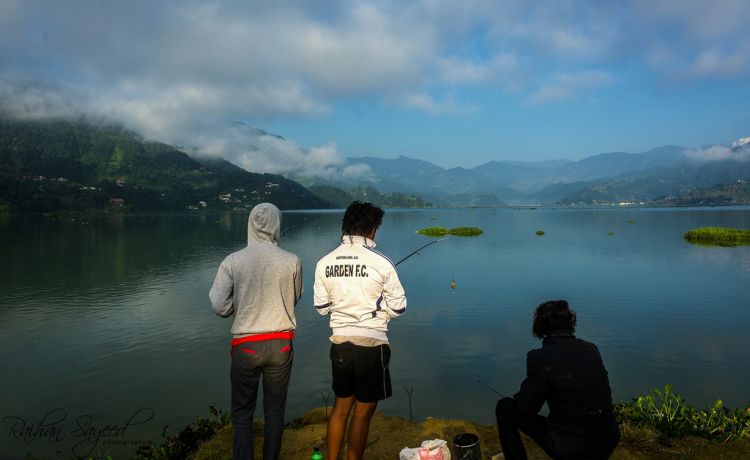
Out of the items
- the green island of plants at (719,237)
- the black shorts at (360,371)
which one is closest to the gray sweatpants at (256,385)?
the black shorts at (360,371)

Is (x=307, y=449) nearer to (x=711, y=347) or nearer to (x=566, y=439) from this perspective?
(x=566, y=439)

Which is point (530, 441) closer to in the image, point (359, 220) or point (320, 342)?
point (359, 220)

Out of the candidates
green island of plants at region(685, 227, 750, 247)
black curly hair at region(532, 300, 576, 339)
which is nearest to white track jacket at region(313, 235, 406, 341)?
black curly hair at region(532, 300, 576, 339)

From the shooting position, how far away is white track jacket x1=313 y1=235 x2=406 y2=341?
5238mm

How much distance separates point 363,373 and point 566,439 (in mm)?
2371

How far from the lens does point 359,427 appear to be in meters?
5.45

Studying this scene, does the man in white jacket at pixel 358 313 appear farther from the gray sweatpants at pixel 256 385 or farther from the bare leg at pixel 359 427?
the gray sweatpants at pixel 256 385

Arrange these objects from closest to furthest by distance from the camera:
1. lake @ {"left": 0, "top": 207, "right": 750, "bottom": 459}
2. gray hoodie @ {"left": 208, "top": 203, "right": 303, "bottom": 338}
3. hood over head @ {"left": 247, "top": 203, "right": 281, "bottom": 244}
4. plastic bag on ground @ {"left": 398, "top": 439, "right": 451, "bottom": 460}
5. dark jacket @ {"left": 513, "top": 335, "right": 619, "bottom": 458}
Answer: dark jacket @ {"left": 513, "top": 335, "right": 619, "bottom": 458} → gray hoodie @ {"left": 208, "top": 203, "right": 303, "bottom": 338} → hood over head @ {"left": 247, "top": 203, "right": 281, "bottom": 244} → plastic bag on ground @ {"left": 398, "top": 439, "right": 451, "bottom": 460} → lake @ {"left": 0, "top": 207, "right": 750, "bottom": 459}

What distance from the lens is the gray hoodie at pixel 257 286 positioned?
5309 millimetres

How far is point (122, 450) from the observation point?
28.0 feet

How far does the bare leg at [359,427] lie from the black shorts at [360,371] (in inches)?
5.3

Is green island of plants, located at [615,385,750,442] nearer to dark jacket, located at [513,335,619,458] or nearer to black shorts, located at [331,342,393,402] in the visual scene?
dark jacket, located at [513,335,619,458]

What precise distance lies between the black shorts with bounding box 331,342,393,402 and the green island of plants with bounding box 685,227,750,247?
2188 inches

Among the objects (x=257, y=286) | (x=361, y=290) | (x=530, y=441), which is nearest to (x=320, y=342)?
(x=530, y=441)
